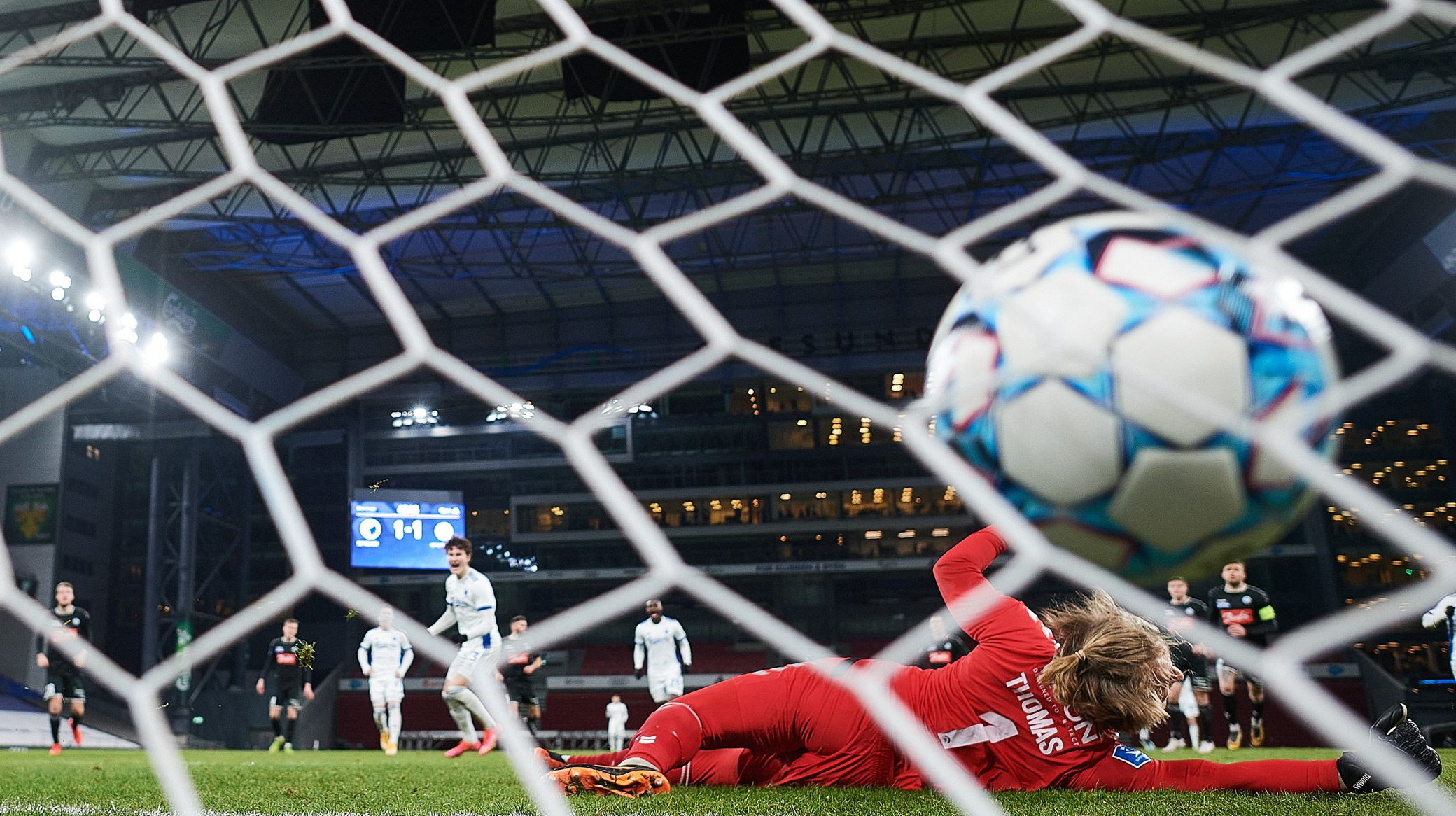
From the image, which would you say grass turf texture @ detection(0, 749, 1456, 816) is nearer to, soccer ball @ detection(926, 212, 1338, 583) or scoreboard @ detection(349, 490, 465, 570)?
soccer ball @ detection(926, 212, 1338, 583)

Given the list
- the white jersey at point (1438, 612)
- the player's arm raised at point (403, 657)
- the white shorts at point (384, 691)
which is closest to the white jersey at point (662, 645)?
the player's arm raised at point (403, 657)

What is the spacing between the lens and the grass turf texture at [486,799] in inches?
84.6

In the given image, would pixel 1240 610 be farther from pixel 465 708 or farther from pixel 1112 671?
pixel 1112 671

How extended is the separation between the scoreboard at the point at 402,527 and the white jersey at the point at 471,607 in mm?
11405

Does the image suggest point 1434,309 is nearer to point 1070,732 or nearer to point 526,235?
point 526,235

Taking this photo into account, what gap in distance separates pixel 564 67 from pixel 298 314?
45.4 feet

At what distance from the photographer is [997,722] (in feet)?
7.93

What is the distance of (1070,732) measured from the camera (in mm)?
2430

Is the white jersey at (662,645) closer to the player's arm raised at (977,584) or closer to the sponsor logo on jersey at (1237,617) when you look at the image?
the sponsor logo on jersey at (1237,617)

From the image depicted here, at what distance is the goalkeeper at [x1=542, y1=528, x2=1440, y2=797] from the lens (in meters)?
2.25

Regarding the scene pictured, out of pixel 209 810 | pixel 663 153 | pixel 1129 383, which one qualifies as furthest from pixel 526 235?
pixel 1129 383

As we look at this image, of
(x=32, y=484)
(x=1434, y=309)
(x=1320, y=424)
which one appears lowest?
(x=1320, y=424)

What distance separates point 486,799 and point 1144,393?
223 centimetres

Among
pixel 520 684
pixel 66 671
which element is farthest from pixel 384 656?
pixel 66 671
